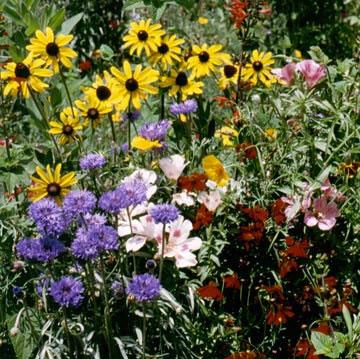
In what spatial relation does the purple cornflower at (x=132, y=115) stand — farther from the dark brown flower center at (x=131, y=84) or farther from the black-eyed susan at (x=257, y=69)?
the black-eyed susan at (x=257, y=69)

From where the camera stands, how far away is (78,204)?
6.10 feet

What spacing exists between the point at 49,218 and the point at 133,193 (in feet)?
0.67

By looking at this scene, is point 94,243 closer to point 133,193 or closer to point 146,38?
point 133,193

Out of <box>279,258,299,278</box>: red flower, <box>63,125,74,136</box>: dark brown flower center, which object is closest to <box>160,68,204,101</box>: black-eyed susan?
<box>63,125,74,136</box>: dark brown flower center

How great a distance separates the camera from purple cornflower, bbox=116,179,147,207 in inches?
73.8

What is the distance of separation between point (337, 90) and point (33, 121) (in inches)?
38.4

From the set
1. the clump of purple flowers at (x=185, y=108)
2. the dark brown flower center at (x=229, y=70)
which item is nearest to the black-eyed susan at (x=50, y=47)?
the clump of purple flowers at (x=185, y=108)

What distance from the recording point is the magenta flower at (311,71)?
7.68 ft

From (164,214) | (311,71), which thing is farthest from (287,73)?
(164,214)

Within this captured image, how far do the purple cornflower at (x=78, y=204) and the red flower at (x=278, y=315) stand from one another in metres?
0.57

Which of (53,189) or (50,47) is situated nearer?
(53,189)

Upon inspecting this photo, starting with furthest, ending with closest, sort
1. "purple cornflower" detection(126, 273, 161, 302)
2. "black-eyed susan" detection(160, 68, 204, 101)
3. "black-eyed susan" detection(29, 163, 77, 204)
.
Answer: "black-eyed susan" detection(160, 68, 204, 101), "black-eyed susan" detection(29, 163, 77, 204), "purple cornflower" detection(126, 273, 161, 302)

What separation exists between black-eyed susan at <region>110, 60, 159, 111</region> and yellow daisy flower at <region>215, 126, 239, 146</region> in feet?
0.86

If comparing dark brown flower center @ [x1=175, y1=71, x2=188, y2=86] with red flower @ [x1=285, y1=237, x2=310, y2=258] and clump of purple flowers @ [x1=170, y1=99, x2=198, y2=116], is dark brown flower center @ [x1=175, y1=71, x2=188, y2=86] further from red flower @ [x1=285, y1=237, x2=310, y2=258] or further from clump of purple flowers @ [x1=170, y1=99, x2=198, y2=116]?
red flower @ [x1=285, y1=237, x2=310, y2=258]
